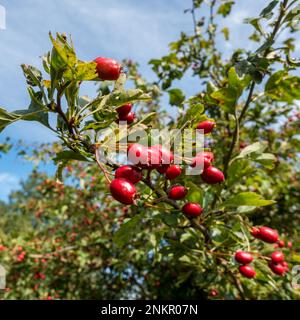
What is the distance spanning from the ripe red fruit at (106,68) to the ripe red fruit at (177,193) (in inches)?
20.8

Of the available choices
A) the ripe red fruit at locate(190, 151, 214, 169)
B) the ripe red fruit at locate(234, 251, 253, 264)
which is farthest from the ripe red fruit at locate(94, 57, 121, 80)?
the ripe red fruit at locate(234, 251, 253, 264)

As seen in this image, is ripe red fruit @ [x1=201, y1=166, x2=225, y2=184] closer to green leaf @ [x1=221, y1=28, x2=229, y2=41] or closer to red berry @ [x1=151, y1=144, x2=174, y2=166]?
red berry @ [x1=151, y1=144, x2=174, y2=166]

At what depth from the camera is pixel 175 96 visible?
2455 mm

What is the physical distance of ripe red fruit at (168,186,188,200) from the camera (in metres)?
1.37

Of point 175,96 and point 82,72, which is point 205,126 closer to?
point 82,72

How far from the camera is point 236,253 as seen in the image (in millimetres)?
1840

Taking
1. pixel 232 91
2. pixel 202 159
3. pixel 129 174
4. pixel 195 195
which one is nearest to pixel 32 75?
pixel 129 174

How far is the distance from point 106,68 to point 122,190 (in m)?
0.44

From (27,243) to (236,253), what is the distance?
13.9ft

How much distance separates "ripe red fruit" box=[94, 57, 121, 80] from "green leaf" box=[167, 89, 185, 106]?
4.13ft

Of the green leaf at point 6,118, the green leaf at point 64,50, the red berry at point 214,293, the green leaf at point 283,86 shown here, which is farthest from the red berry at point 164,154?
the red berry at point 214,293

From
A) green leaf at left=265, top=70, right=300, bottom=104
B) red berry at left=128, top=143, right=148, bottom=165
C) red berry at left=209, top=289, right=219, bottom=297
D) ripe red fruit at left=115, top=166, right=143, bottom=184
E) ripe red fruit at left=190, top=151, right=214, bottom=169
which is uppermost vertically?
green leaf at left=265, top=70, right=300, bottom=104
